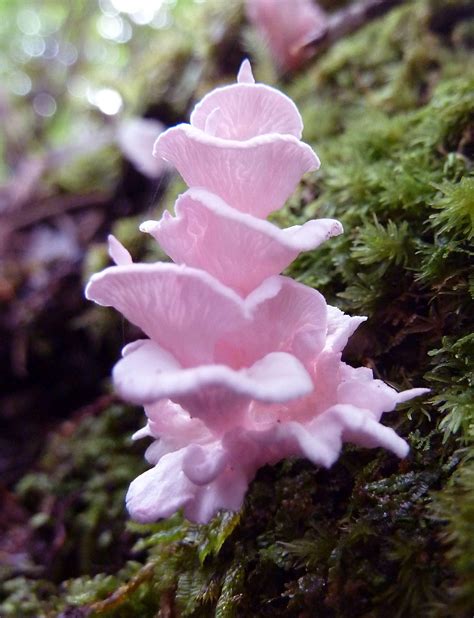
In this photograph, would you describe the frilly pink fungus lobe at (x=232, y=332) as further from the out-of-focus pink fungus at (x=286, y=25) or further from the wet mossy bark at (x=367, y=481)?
the out-of-focus pink fungus at (x=286, y=25)

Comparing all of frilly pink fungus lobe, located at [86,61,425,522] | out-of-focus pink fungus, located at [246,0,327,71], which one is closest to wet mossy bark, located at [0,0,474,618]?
frilly pink fungus lobe, located at [86,61,425,522]

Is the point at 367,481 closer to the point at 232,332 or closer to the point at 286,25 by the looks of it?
the point at 232,332

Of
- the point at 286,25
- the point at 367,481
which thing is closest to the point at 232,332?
the point at 367,481

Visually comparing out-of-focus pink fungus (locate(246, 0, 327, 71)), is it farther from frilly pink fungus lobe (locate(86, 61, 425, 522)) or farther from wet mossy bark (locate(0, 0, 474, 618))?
frilly pink fungus lobe (locate(86, 61, 425, 522))

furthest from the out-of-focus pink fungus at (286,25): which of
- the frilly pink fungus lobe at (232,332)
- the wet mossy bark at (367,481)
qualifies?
the frilly pink fungus lobe at (232,332)

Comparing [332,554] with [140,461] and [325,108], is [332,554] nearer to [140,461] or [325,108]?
[140,461]
